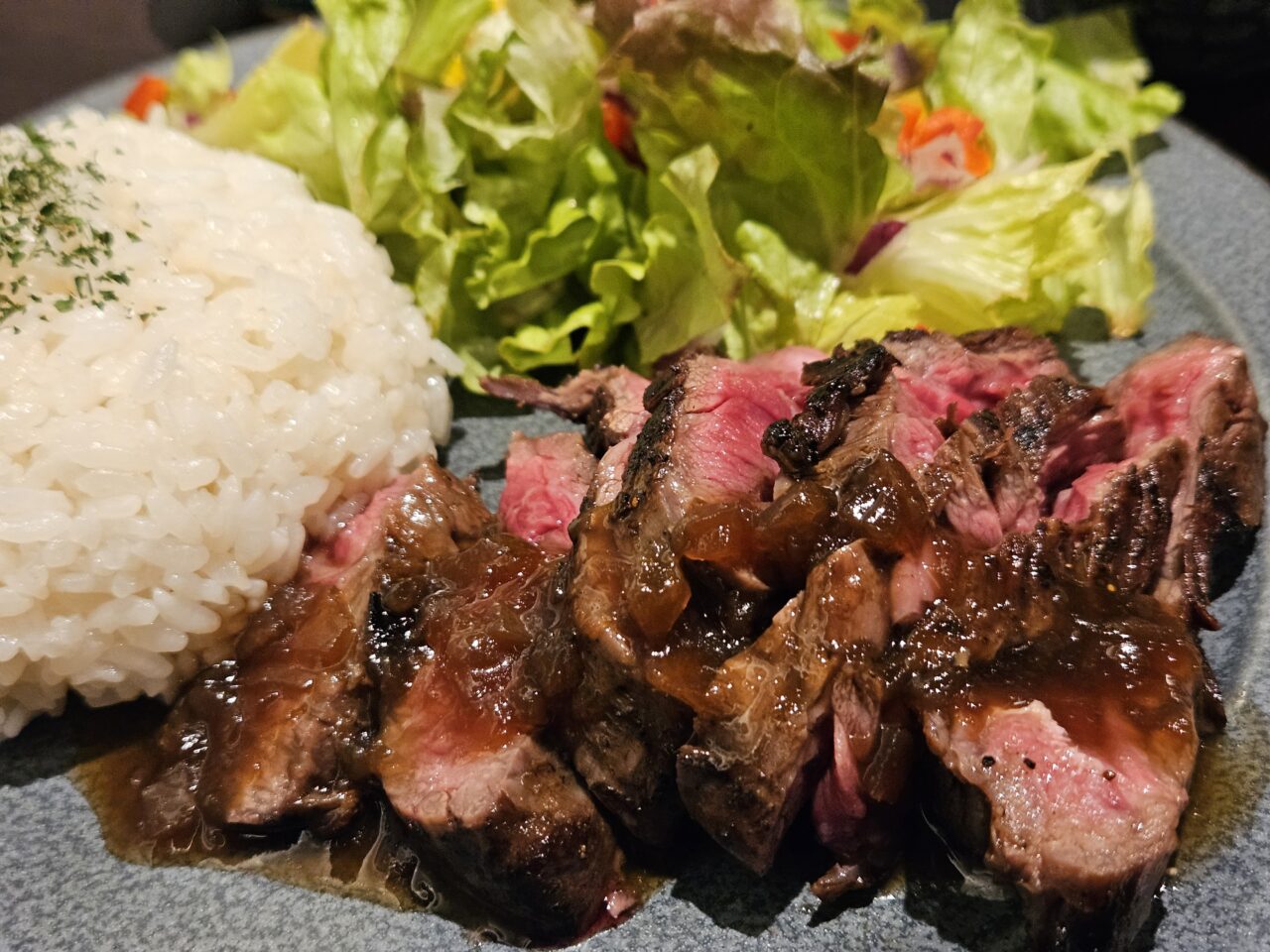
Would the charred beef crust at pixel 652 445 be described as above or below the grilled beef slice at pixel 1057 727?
above

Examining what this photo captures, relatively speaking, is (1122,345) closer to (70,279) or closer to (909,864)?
(909,864)

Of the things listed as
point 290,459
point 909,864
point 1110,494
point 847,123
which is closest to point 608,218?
point 847,123

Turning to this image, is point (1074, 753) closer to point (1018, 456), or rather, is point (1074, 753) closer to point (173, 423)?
point (1018, 456)

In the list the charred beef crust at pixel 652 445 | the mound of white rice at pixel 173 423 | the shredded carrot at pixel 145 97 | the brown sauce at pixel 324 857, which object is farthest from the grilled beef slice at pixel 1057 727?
the shredded carrot at pixel 145 97

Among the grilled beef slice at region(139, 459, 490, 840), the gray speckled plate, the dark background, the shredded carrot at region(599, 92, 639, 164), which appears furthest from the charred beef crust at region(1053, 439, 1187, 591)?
the dark background

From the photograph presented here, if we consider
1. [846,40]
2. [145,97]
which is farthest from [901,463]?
[145,97]

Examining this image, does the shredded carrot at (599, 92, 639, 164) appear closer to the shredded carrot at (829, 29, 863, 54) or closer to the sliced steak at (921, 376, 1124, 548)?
the shredded carrot at (829, 29, 863, 54)

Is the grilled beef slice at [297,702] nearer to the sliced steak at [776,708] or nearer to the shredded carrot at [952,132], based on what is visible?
the sliced steak at [776,708]

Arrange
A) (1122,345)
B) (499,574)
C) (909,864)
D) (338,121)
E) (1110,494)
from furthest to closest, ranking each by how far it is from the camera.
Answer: (338,121)
(1122,345)
(499,574)
(1110,494)
(909,864)
